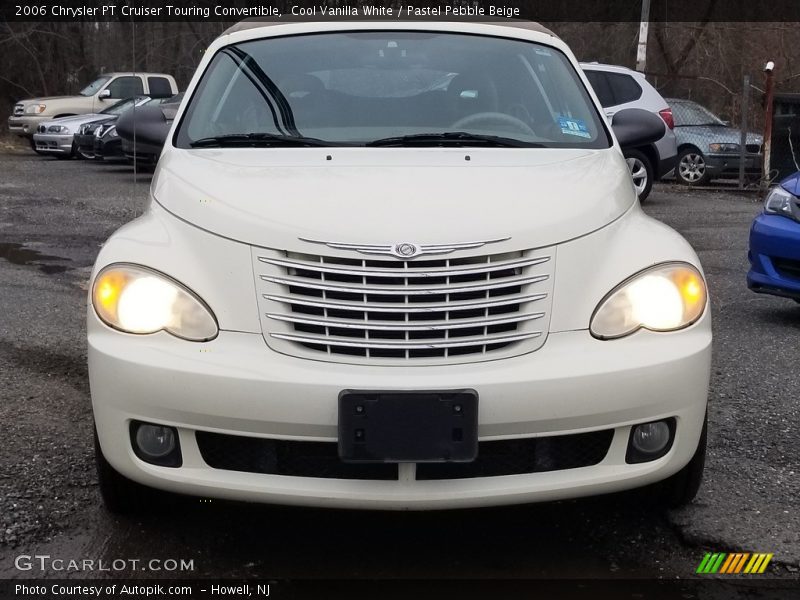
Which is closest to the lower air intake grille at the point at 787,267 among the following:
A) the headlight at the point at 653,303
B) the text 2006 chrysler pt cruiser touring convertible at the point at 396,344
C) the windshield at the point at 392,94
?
the windshield at the point at 392,94

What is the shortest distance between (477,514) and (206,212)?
134 cm

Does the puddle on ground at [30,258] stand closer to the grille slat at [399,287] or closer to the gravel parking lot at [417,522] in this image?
the gravel parking lot at [417,522]

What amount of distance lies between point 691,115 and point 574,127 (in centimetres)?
1387

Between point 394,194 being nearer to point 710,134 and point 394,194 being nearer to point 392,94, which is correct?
point 392,94

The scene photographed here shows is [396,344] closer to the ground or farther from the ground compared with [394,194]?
closer to the ground

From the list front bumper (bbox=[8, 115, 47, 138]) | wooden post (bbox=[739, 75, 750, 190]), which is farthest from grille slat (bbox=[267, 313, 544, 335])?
front bumper (bbox=[8, 115, 47, 138])

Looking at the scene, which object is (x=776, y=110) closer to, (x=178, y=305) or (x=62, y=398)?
(x=62, y=398)

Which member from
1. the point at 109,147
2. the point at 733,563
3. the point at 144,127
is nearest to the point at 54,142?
the point at 109,147

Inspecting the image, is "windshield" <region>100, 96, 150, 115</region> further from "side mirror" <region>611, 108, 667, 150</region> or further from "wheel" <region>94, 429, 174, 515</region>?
"wheel" <region>94, 429, 174, 515</region>

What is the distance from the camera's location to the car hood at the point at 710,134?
16.8 metres

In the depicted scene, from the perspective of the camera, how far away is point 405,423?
114 inches

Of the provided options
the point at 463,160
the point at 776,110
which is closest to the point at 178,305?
the point at 463,160

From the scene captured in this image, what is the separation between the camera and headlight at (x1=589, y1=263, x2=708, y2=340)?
316cm

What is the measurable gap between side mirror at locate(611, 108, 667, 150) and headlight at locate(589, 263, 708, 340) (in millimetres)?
1499
